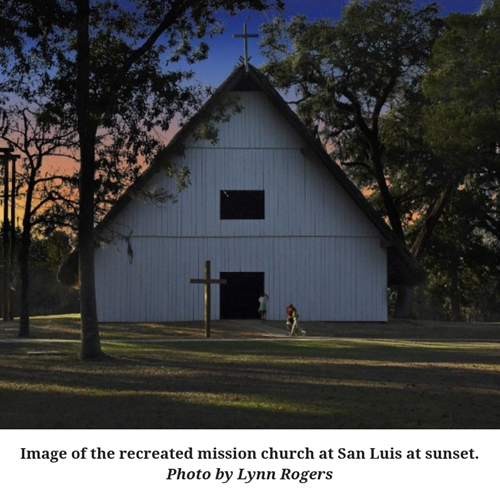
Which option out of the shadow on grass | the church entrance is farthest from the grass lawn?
the church entrance

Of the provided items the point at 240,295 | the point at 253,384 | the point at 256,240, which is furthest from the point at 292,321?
the point at 253,384

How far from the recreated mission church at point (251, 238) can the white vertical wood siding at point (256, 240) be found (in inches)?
1.5

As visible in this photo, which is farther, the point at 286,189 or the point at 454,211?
the point at 454,211

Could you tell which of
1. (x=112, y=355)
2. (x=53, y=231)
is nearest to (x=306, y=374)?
(x=112, y=355)

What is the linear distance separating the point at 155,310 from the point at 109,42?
619 inches

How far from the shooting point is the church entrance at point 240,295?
37.0 metres

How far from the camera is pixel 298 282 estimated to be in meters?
37.0

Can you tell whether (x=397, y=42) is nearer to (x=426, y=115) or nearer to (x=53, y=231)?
(x=426, y=115)

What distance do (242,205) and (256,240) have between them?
1.47 meters

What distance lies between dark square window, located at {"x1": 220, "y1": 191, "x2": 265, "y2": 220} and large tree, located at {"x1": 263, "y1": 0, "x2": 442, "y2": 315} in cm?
966

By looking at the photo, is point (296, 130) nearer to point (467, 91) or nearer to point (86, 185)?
point (467, 91)

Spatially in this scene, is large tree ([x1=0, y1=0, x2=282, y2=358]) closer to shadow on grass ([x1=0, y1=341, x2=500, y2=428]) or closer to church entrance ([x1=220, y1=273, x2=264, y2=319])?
shadow on grass ([x1=0, y1=341, x2=500, y2=428])

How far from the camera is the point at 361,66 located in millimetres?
44188

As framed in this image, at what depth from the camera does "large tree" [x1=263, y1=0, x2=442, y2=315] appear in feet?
144
